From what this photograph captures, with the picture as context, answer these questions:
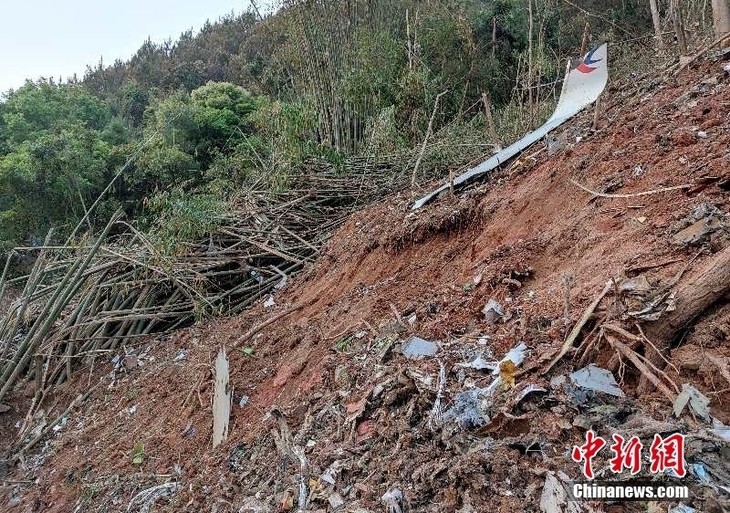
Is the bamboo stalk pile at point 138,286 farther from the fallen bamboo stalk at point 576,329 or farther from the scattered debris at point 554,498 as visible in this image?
the scattered debris at point 554,498

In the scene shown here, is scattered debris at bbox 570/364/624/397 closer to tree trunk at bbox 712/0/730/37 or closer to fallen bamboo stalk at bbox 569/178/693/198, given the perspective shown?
fallen bamboo stalk at bbox 569/178/693/198

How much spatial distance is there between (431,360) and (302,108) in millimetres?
4724

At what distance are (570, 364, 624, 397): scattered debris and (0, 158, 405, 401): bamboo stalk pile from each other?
2.91m

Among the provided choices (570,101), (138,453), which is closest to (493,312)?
(138,453)

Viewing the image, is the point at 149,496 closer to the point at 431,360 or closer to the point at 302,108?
the point at 431,360

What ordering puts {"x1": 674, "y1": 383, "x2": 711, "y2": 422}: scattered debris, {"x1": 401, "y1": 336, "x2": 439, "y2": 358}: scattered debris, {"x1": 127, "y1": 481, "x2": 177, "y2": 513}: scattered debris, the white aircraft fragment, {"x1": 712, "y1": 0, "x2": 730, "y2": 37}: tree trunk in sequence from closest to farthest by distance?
1. {"x1": 674, "y1": 383, "x2": 711, "y2": 422}: scattered debris
2. {"x1": 401, "y1": 336, "x2": 439, "y2": 358}: scattered debris
3. {"x1": 127, "y1": 481, "x2": 177, "y2": 513}: scattered debris
4. {"x1": 712, "y1": 0, "x2": 730, "y2": 37}: tree trunk
5. the white aircraft fragment

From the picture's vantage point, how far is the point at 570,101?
12.8 feet

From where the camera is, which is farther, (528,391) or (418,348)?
(418,348)

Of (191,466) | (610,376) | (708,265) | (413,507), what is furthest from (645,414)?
(191,466)

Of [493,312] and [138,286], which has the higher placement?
[138,286]

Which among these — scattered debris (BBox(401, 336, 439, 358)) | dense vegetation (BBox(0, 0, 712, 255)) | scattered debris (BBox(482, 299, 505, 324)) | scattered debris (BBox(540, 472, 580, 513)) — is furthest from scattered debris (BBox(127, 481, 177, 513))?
dense vegetation (BBox(0, 0, 712, 255))

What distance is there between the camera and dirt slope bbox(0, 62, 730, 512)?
1421 millimetres

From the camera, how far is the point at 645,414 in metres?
1.36

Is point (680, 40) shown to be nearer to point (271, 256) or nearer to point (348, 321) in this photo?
point (348, 321)
